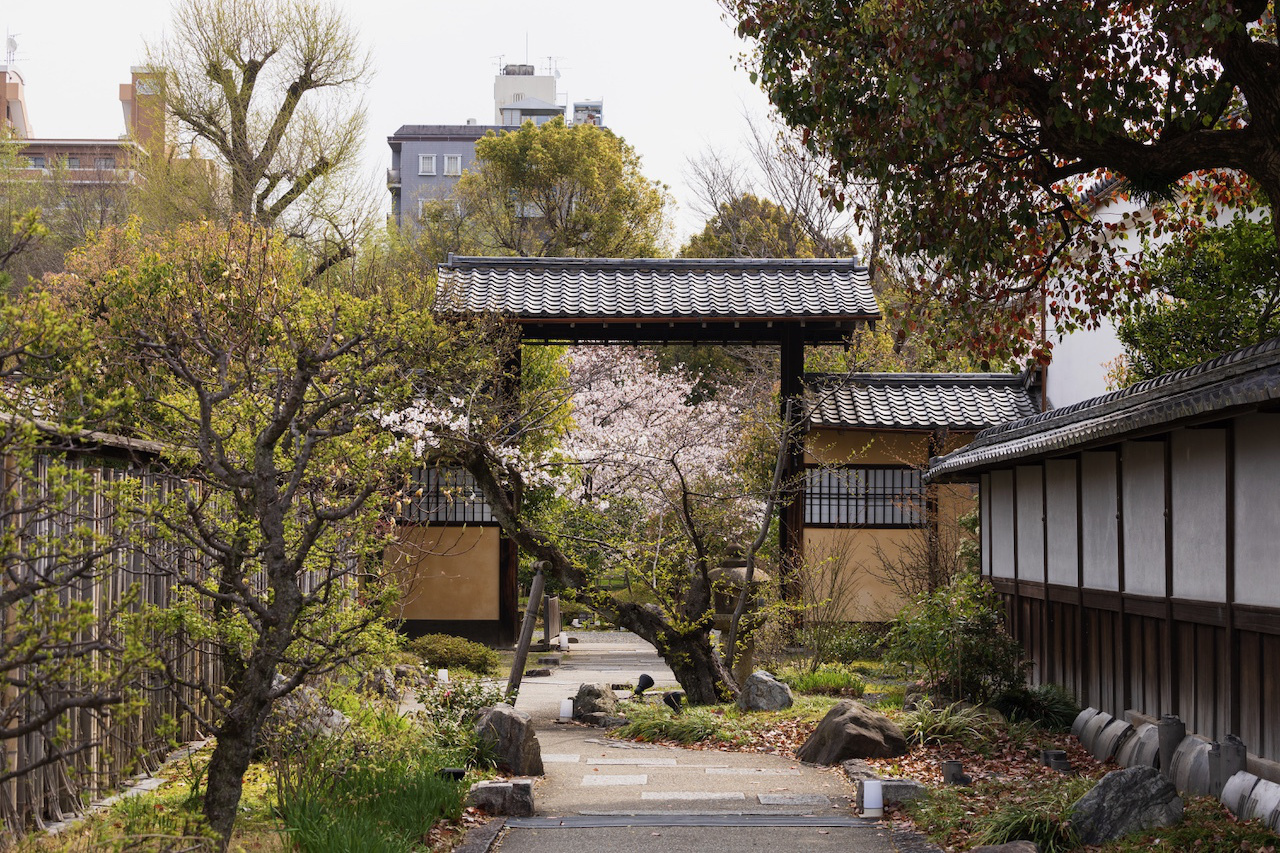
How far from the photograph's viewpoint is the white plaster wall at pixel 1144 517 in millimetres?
9109

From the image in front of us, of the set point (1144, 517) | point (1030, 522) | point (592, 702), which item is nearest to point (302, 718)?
point (592, 702)

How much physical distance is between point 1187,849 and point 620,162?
2934 centimetres

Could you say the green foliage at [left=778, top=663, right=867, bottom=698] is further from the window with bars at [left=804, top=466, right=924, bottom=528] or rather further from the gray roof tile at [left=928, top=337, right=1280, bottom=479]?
the window with bars at [left=804, top=466, right=924, bottom=528]

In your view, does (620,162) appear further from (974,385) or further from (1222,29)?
(1222,29)

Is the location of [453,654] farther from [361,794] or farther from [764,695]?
[361,794]

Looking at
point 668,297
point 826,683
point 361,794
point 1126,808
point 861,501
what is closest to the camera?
point 1126,808

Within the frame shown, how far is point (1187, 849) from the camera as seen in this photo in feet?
20.8

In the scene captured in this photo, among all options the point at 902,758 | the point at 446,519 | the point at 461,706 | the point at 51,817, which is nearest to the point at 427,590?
the point at 446,519

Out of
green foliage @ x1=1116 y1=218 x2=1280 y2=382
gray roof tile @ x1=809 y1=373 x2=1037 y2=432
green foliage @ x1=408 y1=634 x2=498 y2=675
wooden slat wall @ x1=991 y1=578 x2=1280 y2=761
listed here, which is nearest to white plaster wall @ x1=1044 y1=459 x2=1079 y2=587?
wooden slat wall @ x1=991 y1=578 x2=1280 y2=761

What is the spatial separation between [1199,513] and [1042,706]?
3.73 m

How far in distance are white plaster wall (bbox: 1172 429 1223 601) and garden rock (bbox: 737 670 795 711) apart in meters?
5.25

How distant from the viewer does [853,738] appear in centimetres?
1030

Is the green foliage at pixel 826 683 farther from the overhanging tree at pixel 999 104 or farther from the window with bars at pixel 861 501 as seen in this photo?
the overhanging tree at pixel 999 104

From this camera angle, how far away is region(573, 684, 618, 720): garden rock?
13766 millimetres
